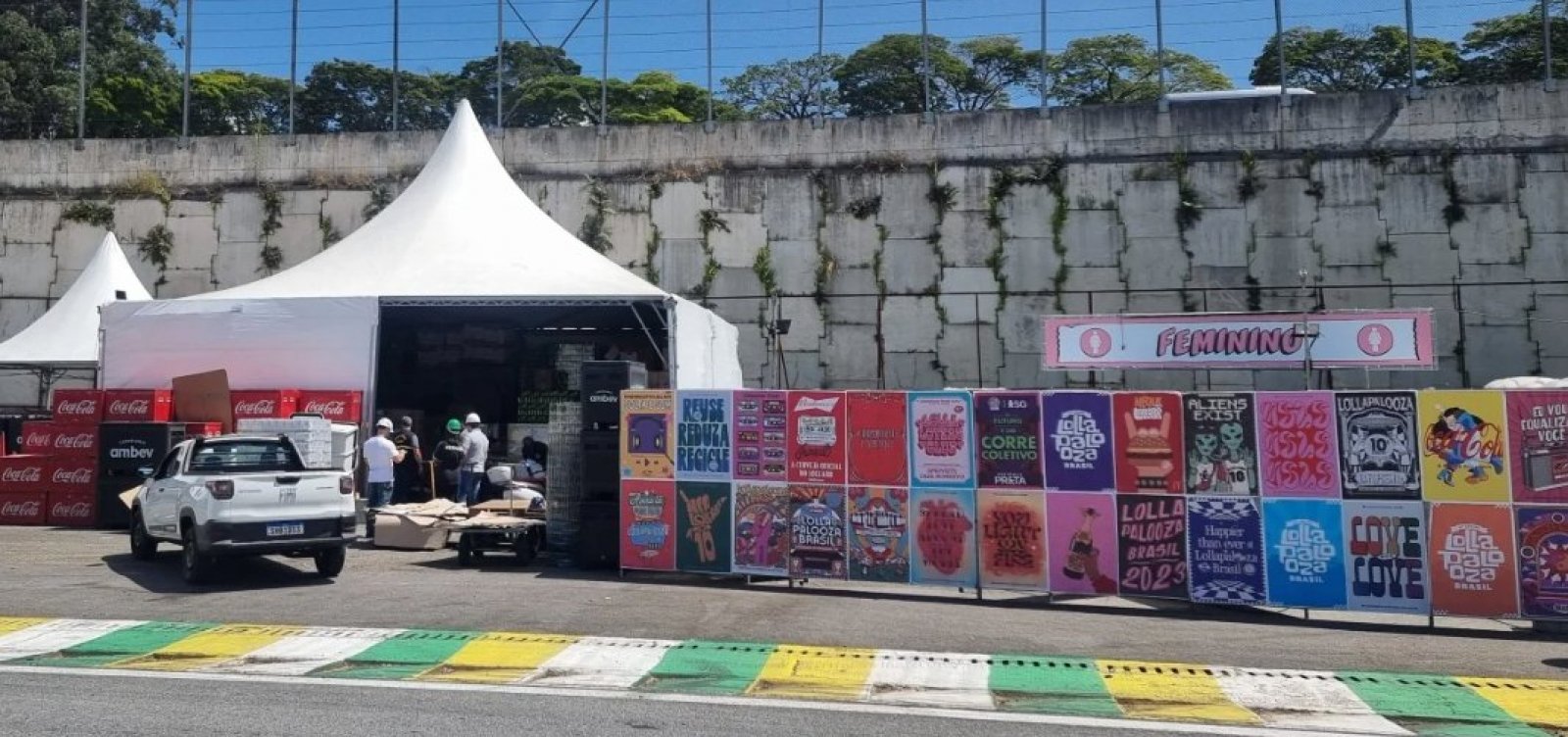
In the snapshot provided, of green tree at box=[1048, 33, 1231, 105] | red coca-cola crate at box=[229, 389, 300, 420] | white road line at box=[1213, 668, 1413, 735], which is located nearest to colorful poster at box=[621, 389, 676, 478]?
white road line at box=[1213, 668, 1413, 735]

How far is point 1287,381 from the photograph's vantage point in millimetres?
20359

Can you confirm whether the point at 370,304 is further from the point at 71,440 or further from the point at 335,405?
the point at 71,440

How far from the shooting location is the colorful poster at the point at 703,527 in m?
11.5

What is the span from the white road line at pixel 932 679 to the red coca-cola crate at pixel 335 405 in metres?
10.7

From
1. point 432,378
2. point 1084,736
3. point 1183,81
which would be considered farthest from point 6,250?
point 1183,81

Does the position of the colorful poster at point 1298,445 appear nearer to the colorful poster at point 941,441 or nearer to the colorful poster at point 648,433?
the colorful poster at point 941,441

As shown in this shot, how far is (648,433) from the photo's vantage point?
11.9 metres

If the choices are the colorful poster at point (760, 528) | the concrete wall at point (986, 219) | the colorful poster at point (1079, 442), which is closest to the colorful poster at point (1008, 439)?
the colorful poster at point (1079, 442)

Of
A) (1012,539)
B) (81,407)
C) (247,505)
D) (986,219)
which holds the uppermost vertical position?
(986,219)

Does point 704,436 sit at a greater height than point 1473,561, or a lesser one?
greater

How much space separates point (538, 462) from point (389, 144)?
38.5ft

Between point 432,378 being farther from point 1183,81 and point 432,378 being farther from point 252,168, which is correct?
point 1183,81

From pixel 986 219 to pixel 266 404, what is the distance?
45.5ft

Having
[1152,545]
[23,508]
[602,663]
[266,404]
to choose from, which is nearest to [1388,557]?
[1152,545]
